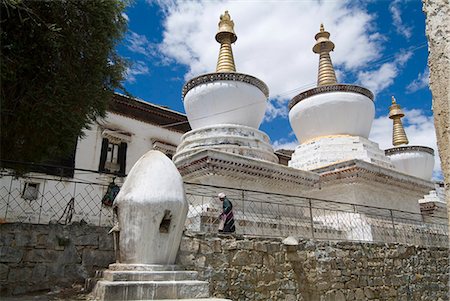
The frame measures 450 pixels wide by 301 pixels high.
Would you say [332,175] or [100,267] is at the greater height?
[332,175]

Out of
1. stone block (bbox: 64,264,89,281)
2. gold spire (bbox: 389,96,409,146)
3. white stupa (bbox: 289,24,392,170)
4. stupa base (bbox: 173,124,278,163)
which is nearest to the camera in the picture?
stone block (bbox: 64,264,89,281)

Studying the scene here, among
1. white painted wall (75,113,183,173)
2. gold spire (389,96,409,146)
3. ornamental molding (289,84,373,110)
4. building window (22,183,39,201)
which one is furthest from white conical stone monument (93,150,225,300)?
gold spire (389,96,409,146)

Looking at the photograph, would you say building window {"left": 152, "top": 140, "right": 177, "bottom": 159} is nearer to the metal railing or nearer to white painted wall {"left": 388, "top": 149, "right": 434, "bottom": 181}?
the metal railing

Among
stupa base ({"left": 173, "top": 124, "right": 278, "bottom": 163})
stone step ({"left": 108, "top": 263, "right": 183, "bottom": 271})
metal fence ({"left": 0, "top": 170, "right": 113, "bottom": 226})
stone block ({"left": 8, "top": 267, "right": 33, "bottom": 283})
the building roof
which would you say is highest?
the building roof

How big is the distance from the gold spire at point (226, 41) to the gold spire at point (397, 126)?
39.1ft

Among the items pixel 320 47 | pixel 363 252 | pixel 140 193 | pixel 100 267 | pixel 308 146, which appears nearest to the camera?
pixel 140 193

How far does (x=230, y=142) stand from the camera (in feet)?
37.3

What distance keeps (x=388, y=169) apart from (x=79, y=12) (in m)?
10.4

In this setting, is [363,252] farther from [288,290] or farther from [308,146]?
[308,146]

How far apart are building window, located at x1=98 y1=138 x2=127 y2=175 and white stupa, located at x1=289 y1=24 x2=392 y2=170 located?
27.7ft

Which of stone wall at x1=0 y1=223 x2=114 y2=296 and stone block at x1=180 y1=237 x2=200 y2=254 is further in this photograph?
stone block at x1=180 y1=237 x2=200 y2=254

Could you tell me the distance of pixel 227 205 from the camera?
6.86m

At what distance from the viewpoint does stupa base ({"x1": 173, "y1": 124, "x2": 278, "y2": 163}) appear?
11.2 metres

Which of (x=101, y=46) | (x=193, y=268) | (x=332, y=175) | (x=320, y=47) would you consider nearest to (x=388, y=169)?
(x=332, y=175)
